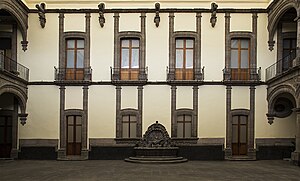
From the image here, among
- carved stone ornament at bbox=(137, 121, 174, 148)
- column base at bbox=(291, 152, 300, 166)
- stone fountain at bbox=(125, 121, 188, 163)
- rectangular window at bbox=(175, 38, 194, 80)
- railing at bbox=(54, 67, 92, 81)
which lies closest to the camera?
column base at bbox=(291, 152, 300, 166)

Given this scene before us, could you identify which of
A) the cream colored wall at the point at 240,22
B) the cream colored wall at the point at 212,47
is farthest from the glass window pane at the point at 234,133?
the cream colored wall at the point at 240,22

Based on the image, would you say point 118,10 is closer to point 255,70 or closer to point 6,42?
point 6,42

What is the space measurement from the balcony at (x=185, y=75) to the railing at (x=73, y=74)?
171 inches

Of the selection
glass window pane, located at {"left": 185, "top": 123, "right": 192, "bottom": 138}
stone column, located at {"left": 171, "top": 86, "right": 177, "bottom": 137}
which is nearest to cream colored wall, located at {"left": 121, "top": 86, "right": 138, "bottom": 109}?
stone column, located at {"left": 171, "top": 86, "right": 177, "bottom": 137}

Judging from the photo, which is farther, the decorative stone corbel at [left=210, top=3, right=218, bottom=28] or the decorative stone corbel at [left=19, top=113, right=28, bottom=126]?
A: the decorative stone corbel at [left=19, top=113, right=28, bottom=126]

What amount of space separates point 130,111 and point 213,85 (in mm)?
4705

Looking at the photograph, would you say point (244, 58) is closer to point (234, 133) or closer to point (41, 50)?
point (234, 133)

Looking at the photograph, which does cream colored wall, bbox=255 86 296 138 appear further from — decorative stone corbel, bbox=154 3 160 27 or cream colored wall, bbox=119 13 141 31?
cream colored wall, bbox=119 13 141 31

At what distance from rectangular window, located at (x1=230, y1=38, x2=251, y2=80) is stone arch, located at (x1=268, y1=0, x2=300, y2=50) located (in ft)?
4.22

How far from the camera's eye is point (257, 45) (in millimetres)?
23094

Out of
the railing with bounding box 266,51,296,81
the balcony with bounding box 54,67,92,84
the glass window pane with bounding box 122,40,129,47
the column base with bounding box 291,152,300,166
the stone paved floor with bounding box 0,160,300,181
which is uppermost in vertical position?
the glass window pane with bounding box 122,40,129,47

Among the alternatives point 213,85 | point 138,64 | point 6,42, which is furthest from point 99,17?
point 213,85

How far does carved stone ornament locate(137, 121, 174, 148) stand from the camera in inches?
842

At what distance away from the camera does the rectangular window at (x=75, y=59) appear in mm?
23266
